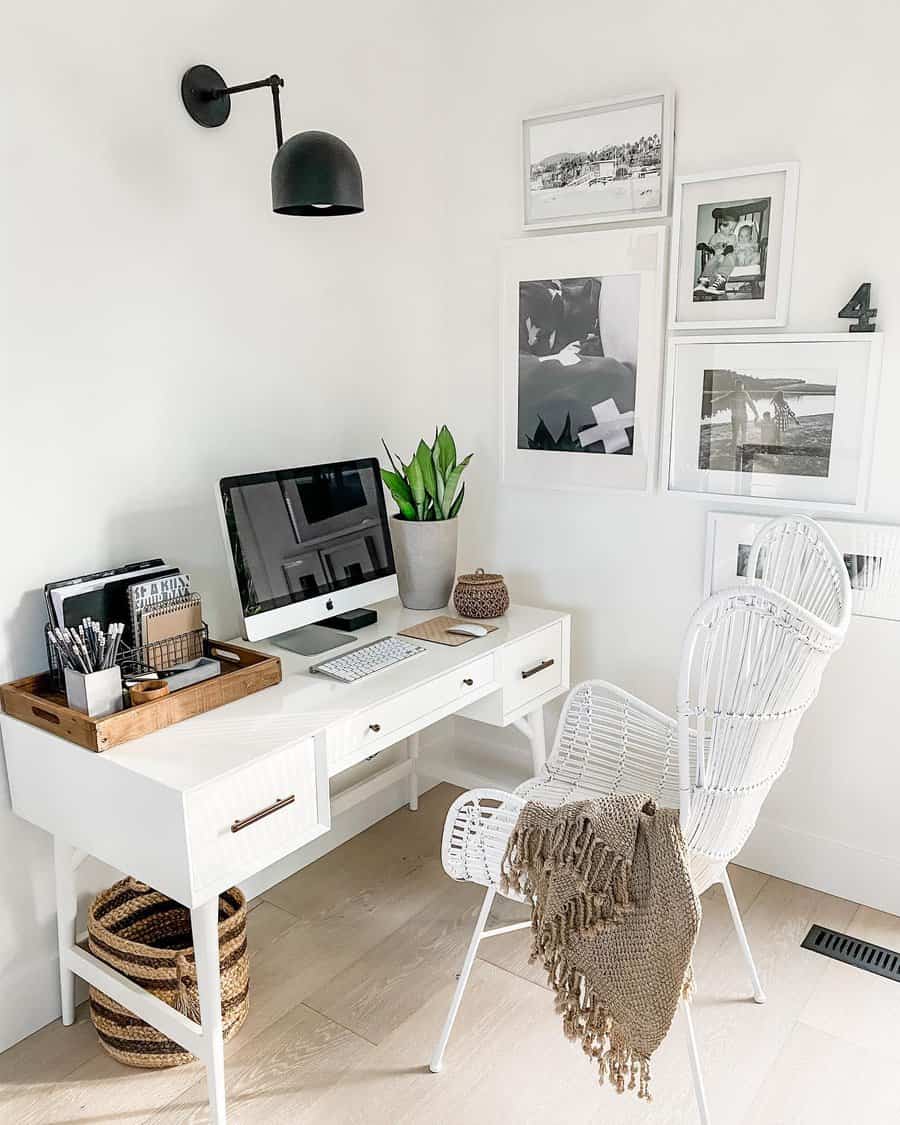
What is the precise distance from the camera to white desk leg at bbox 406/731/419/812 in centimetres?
273

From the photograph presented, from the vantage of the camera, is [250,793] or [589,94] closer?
[250,793]

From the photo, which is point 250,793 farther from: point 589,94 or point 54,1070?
point 589,94

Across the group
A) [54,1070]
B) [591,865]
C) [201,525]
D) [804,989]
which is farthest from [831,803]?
[54,1070]

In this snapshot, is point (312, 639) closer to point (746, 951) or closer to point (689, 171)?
point (746, 951)

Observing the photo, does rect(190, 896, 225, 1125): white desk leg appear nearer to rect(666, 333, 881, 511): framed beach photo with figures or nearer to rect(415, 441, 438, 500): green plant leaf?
rect(415, 441, 438, 500): green plant leaf

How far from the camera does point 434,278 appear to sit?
2.68 metres

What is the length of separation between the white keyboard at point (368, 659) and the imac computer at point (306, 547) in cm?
10

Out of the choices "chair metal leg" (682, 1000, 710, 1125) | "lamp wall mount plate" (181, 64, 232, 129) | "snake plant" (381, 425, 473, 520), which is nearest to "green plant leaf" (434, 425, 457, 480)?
"snake plant" (381, 425, 473, 520)

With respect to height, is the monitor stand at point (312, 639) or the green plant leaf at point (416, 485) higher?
the green plant leaf at point (416, 485)

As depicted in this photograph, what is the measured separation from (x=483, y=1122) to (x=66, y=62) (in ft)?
6.79

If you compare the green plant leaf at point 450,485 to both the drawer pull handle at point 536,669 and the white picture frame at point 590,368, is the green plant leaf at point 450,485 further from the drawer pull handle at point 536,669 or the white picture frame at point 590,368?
the drawer pull handle at point 536,669

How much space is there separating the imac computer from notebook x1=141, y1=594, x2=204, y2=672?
10 cm

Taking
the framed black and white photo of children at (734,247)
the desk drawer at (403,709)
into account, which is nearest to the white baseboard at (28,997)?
the desk drawer at (403,709)

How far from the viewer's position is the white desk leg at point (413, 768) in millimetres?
2729
